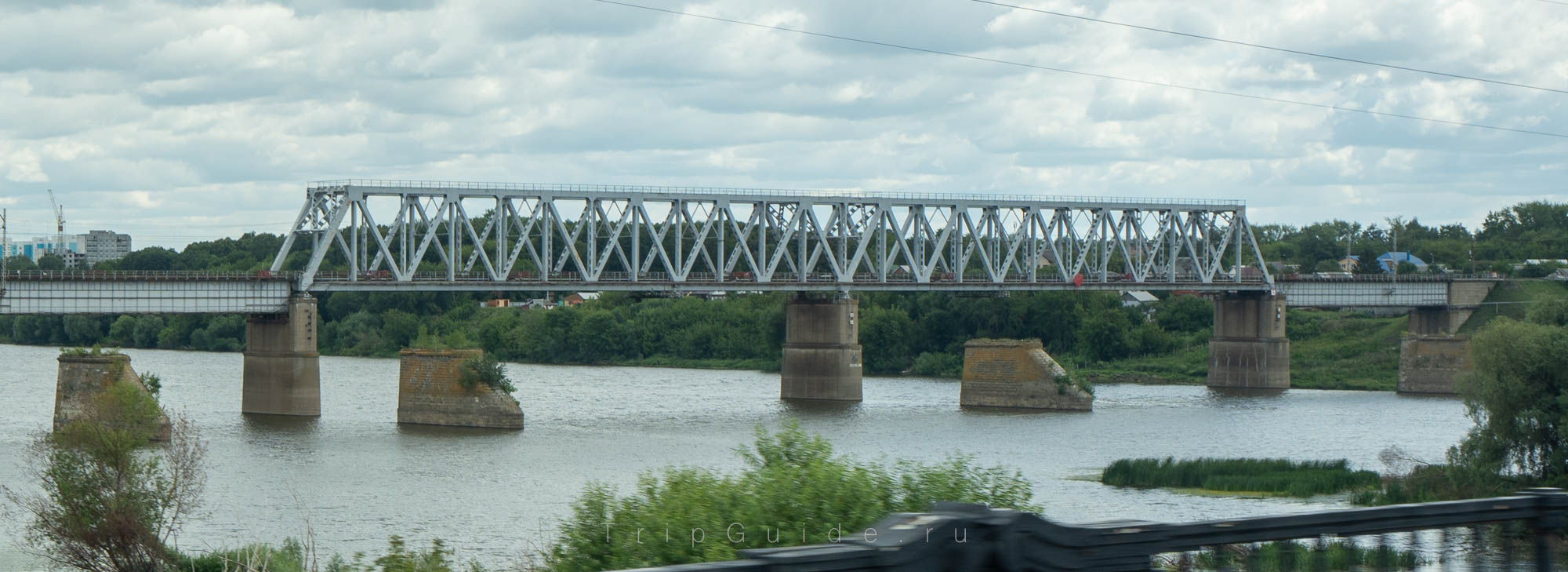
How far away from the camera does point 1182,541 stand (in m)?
7.08

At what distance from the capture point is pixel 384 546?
35.2 meters

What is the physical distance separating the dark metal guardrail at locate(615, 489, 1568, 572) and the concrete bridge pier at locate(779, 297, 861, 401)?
78.8 meters

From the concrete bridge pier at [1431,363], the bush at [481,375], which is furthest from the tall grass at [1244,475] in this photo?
the concrete bridge pier at [1431,363]

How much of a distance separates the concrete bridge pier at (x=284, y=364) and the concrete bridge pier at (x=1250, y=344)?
63268mm

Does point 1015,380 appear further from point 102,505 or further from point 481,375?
point 102,505

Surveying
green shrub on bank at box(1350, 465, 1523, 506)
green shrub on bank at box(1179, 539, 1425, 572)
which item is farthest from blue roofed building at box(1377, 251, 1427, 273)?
green shrub on bank at box(1179, 539, 1425, 572)

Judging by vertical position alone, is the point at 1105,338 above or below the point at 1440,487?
above

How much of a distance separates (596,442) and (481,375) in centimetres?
870

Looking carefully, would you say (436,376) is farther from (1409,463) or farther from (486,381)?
(1409,463)

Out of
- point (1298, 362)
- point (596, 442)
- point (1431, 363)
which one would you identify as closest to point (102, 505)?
point (596, 442)

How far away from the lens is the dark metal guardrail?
6367 millimetres

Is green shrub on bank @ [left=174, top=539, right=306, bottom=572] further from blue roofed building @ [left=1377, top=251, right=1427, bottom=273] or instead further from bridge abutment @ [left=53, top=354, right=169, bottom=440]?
blue roofed building @ [left=1377, top=251, right=1427, bottom=273]

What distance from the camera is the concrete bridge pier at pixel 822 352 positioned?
87.0m

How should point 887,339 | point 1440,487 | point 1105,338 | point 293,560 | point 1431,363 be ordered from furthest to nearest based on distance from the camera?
point 887,339 < point 1105,338 < point 1431,363 < point 1440,487 < point 293,560
